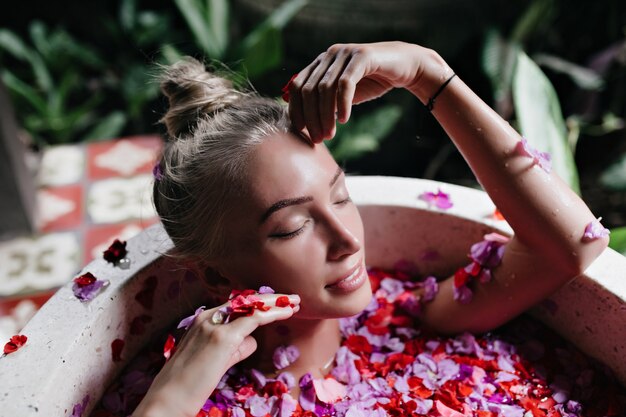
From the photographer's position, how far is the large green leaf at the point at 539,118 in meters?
1.77

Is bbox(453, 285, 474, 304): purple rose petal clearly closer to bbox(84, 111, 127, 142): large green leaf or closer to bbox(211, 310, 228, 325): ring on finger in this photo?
bbox(211, 310, 228, 325): ring on finger

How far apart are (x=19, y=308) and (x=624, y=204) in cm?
254

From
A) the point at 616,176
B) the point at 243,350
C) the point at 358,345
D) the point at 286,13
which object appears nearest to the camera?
the point at 243,350

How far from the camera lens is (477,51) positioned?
9.35ft

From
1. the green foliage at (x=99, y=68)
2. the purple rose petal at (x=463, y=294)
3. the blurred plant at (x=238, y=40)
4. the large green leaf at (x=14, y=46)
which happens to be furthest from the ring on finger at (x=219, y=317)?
the large green leaf at (x=14, y=46)

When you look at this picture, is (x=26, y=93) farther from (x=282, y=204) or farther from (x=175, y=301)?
(x=282, y=204)

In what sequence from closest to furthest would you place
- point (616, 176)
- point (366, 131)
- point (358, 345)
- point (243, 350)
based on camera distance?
point (243, 350) → point (358, 345) → point (616, 176) → point (366, 131)

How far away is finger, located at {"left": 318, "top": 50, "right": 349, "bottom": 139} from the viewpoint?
40.6 inches

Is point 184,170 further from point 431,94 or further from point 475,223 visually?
point 475,223

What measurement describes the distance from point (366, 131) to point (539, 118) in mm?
1022

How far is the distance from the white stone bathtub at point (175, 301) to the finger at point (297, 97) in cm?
39

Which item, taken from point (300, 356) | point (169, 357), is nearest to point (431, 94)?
point (300, 356)

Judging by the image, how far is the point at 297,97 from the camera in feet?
3.53

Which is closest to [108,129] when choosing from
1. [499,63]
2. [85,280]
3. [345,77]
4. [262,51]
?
[262,51]
